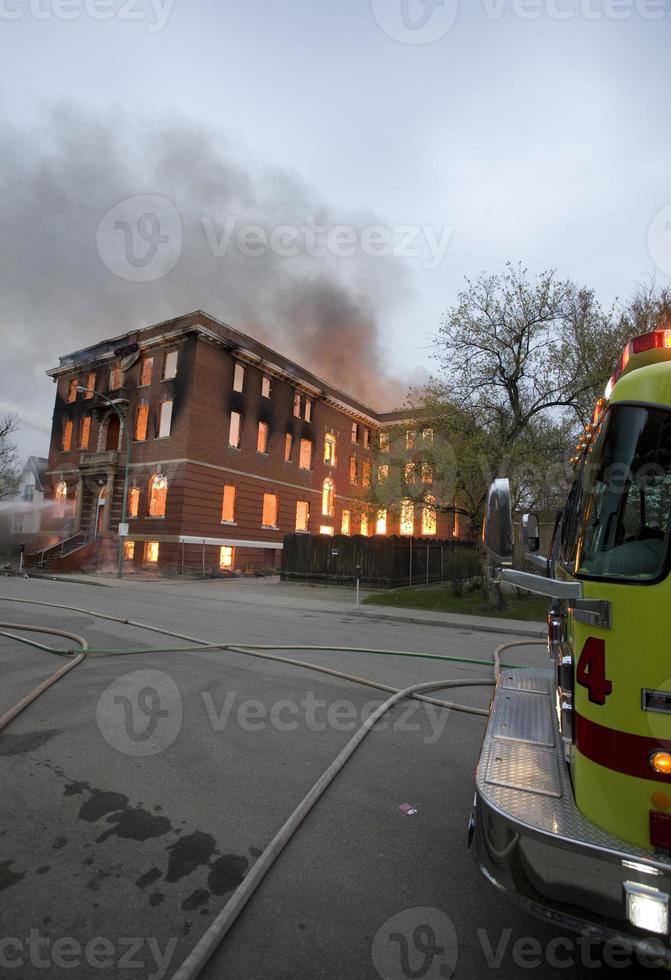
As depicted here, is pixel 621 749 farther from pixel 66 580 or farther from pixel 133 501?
pixel 133 501

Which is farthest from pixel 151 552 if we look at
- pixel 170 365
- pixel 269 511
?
pixel 170 365

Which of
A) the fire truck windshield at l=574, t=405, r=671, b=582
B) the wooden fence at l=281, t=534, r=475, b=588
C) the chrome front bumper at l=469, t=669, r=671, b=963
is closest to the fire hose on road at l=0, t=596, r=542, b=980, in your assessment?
the chrome front bumper at l=469, t=669, r=671, b=963

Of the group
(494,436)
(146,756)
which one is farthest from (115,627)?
(494,436)

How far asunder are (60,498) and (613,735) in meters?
38.4

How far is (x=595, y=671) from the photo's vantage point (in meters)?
2.17

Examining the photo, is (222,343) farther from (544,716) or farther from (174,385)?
(544,716)

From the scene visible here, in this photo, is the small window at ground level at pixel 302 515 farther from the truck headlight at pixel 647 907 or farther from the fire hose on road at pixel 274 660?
the truck headlight at pixel 647 907

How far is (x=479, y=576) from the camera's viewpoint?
1955cm

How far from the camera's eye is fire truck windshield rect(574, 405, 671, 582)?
2158mm

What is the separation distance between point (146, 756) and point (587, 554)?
12.2ft

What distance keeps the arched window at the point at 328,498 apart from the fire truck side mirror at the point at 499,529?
37.4m

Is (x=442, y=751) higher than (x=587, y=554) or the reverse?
the reverse

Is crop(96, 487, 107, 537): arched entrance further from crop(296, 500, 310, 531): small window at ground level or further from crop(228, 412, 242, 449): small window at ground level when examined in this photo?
crop(296, 500, 310, 531): small window at ground level

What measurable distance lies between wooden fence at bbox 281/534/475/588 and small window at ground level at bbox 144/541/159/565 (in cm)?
762
